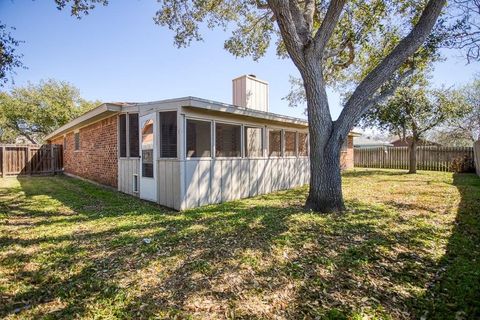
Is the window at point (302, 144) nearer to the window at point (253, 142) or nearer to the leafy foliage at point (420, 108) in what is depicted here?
the window at point (253, 142)

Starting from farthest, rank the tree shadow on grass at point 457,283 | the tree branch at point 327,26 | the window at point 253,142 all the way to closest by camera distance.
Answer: the window at point 253,142 < the tree branch at point 327,26 < the tree shadow on grass at point 457,283

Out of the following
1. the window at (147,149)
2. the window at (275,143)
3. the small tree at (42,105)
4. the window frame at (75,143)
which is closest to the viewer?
the window at (147,149)

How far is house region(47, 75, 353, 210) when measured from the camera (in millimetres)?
6340

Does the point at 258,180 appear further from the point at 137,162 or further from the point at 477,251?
the point at 477,251

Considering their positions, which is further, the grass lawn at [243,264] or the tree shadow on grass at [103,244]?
the tree shadow on grass at [103,244]

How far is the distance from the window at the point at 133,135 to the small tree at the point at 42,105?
1968 cm

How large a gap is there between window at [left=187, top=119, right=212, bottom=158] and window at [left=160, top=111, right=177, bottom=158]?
1.16 feet

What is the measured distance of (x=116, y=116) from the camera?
28.1 ft

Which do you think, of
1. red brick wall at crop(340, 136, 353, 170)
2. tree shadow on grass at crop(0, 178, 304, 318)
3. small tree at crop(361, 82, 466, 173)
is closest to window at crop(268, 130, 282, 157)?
tree shadow on grass at crop(0, 178, 304, 318)

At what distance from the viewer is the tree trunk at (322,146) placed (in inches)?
214

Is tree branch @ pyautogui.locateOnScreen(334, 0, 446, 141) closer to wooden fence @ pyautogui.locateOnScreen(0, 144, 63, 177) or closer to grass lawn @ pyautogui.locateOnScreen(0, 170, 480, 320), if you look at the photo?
A: grass lawn @ pyautogui.locateOnScreen(0, 170, 480, 320)

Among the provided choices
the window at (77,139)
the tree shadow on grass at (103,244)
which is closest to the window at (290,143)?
the tree shadow on grass at (103,244)

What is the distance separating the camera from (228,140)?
7441mm

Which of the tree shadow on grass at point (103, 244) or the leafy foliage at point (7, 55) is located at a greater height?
the leafy foliage at point (7, 55)
